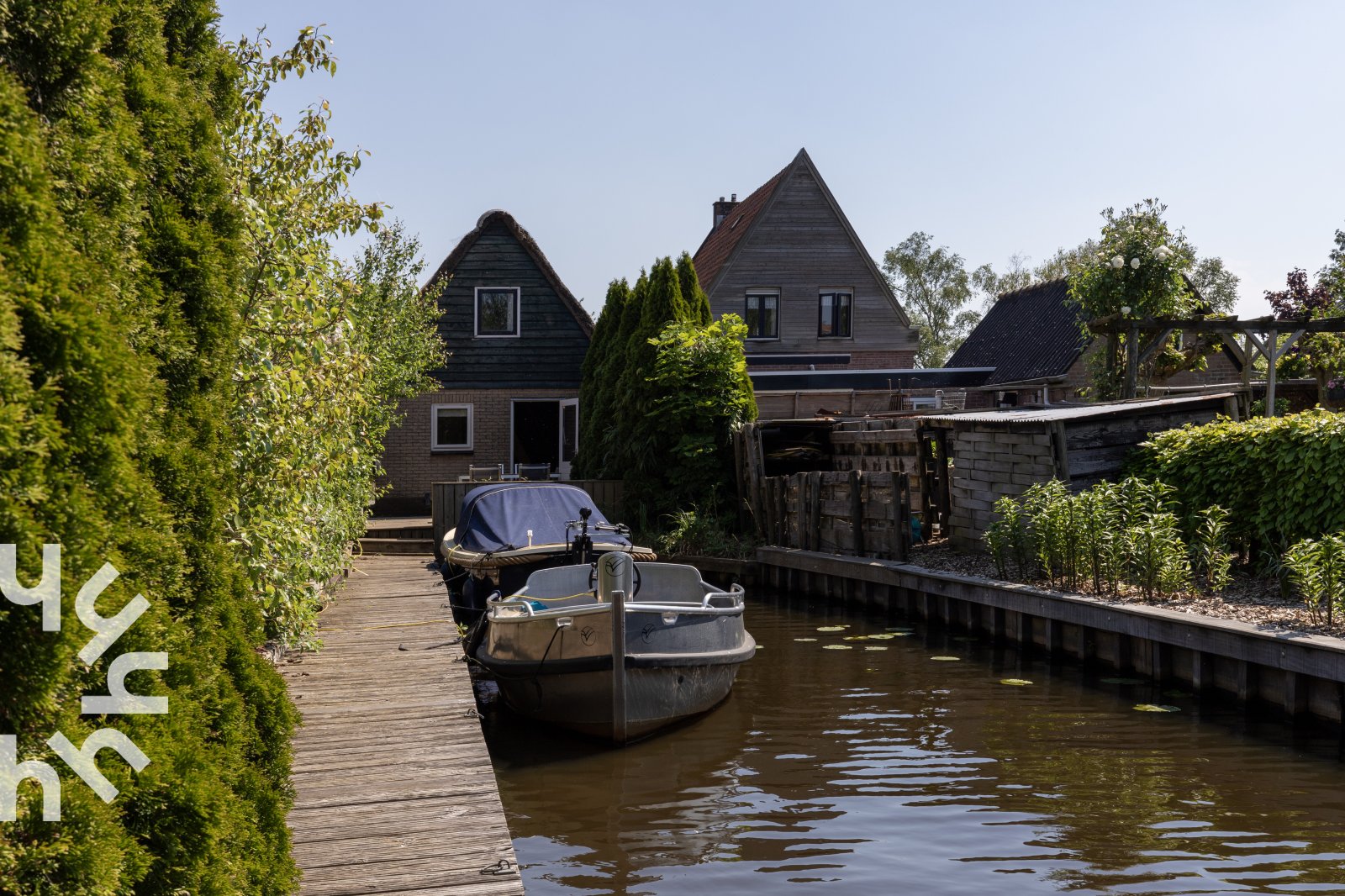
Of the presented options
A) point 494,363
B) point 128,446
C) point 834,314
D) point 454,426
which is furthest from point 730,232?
point 128,446

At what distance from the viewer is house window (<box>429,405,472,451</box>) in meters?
31.4

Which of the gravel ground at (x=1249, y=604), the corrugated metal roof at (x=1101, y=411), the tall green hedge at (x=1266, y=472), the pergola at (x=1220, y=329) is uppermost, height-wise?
the pergola at (x=1220, y=329)

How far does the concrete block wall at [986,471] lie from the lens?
16188 mm

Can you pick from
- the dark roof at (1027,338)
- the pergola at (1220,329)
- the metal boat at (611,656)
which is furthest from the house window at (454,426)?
the metal boat at (611,656)

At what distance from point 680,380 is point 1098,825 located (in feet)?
55.3

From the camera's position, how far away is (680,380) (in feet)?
79.5

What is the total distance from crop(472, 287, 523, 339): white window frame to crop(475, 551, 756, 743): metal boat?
67.6 ft

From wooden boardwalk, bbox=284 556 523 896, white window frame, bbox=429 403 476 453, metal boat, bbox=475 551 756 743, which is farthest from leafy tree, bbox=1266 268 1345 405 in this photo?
white window frame, bbox=429 403 476 453

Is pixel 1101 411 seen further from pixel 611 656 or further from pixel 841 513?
pixel 611 656

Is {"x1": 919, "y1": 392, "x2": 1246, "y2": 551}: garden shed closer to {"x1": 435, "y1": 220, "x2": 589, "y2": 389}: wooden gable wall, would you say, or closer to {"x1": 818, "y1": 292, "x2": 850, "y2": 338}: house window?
{"x1": 435, "y1": 220, "x2": 589, "y2": 389}: wooden gable wall

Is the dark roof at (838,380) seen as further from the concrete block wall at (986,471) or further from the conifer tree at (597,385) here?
the concrete block wall at (986,471)

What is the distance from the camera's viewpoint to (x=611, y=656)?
34.2 feet

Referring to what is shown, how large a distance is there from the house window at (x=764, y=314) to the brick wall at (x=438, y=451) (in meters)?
9.70

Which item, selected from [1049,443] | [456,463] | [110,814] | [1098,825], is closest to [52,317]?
[110,814]
